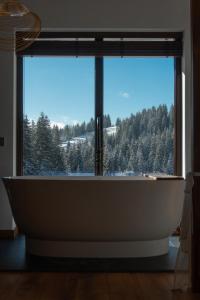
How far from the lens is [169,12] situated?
4949mm

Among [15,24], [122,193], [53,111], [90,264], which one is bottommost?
[90,264]

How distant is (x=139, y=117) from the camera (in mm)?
5328

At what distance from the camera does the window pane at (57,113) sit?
5234 millimetres

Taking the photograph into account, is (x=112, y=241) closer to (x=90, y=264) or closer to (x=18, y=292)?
(x=90, y=264)

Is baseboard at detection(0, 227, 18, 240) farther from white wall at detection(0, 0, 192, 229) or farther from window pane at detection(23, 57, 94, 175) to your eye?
white wall at detection(0, 0, 192, 229)

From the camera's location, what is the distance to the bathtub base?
12.2ft

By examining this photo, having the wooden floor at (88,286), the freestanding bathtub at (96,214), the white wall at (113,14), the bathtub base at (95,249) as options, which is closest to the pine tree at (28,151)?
the white wall at (113,14)

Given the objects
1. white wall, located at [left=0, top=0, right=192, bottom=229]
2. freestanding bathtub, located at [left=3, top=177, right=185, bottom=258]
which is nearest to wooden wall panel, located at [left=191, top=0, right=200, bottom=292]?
freestanding bathtub, located at [left=3, top=177, right=185, bottom=258]

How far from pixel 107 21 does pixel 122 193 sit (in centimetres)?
224

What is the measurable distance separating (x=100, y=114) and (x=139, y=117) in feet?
1.60

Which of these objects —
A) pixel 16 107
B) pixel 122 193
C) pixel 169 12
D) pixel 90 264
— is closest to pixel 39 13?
pixel 16 107

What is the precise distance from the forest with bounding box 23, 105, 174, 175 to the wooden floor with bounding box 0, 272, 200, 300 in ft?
7.25

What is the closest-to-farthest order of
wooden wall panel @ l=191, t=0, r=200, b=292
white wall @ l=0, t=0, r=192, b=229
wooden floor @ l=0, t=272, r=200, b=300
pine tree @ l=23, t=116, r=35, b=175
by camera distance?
1. wooden floor @ l=0, t=272, r=200, b=300
2. wooden wall panel @ l=191, t=0, r=200, b=292
3. white wall @ l=0, t=0, r=192, b=229
4. pine tree @ l=23, t=116, r=35, b=175

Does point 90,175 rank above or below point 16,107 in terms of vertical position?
below
